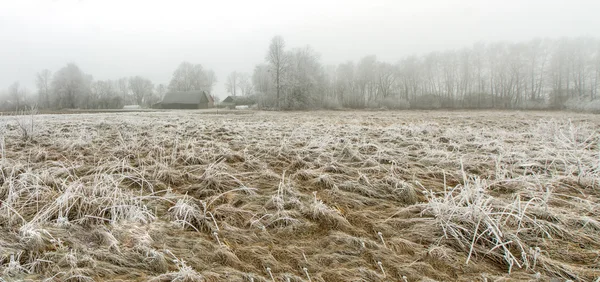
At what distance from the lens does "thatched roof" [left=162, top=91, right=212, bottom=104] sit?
5159 cm

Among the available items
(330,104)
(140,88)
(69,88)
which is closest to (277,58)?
(330,104)

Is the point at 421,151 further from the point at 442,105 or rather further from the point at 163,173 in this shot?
the point at 442,105

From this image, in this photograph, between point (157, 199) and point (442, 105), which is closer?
point (157, 199)

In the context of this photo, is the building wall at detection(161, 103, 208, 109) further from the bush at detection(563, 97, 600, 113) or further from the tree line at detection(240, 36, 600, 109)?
the bush at detection(563, 97, 600, 113)

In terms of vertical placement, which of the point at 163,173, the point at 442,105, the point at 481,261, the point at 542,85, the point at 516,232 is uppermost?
the point at 542,85

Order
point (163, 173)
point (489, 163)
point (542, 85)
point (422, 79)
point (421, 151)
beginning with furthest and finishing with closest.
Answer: point (422, 79), point (542, 85), point (421, 151), point (489, 163), point (163, 173)

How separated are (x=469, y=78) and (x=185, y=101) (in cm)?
5171

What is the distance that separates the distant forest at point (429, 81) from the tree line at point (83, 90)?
196 millimetres

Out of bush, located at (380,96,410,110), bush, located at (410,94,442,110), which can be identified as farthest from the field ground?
bush, located at (410,94,442,110)

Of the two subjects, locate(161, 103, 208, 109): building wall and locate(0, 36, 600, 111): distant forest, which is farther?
locate(161, 103, 208, 109): building wall

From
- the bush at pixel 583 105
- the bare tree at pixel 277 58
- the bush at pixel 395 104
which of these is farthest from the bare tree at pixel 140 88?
the bush at pixel 583 105

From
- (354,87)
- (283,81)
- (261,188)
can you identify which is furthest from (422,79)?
(261,188)

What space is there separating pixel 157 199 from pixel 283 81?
36116mm

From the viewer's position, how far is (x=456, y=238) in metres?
1.97
